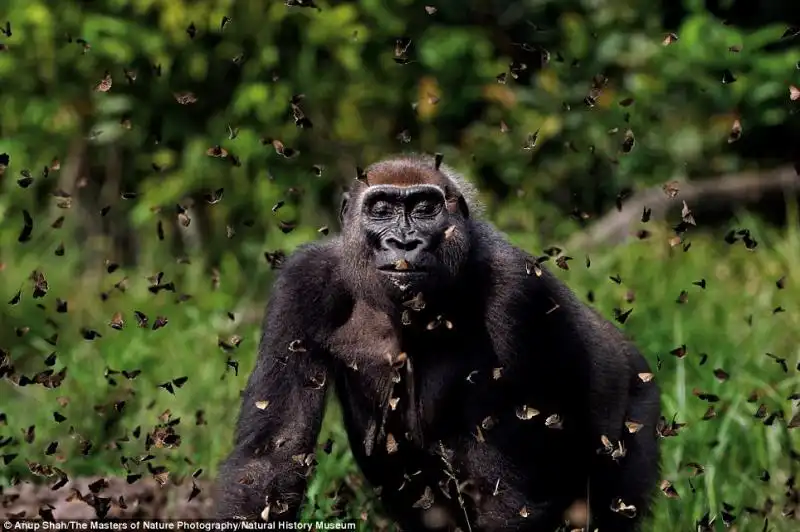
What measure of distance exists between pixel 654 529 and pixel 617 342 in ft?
3.10

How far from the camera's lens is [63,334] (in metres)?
9.06

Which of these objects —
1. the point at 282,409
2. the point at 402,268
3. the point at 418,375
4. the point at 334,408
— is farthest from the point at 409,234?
the point at 334,408

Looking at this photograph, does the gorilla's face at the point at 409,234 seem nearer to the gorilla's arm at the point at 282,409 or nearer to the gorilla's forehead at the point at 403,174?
the gorilla's forehead at the point at 403,174

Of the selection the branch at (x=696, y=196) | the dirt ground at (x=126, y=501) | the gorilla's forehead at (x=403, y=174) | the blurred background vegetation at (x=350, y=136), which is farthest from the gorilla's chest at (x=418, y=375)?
the branch at (x=696, y=196)

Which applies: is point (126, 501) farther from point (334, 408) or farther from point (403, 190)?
point (403, 190)

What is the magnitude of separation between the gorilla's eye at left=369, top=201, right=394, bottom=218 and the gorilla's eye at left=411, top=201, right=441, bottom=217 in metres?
0.10

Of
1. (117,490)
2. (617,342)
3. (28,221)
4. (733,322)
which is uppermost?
(28,221)

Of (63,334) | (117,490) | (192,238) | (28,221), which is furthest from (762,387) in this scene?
(192,238)

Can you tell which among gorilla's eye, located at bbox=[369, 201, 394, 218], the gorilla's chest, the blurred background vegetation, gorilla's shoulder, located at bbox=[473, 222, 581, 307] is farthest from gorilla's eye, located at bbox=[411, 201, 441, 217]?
the blurred background vegetation

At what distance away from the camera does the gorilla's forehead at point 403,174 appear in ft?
17.3

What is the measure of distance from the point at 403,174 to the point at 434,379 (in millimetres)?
954

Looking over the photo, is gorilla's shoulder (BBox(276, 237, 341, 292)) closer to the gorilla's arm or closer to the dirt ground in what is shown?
the gorilla's arm

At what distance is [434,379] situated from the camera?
526 centimetres

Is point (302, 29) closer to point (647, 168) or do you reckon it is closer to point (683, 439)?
point (647, 168)
